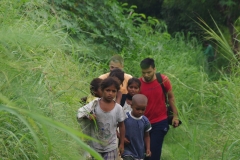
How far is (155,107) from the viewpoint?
7.45 metres

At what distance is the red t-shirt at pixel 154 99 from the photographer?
24.4 feet

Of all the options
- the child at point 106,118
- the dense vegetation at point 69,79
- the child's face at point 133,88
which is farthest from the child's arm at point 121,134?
the child's face at point 133,88

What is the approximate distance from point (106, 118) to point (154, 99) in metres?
1.49

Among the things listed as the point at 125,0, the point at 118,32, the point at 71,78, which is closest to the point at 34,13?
the point at 71,78

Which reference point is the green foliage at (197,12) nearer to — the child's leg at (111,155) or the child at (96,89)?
the child at (96,89)

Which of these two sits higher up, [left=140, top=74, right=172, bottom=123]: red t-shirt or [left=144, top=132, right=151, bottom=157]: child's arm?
[left=140, top=74, right=172, bottom=123]: red t-shirt

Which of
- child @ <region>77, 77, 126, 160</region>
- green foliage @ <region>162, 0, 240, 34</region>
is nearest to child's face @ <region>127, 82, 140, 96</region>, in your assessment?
child @ <region>77, 77, 126, 160</region>

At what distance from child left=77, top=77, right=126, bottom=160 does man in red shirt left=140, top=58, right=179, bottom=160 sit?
51.0 inches

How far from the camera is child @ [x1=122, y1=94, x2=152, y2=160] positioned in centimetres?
661

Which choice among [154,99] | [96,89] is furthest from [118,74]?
[96,89]

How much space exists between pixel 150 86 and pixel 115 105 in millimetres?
1335

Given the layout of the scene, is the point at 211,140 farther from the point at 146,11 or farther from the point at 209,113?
the point at 146,11

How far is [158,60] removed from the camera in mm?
12133

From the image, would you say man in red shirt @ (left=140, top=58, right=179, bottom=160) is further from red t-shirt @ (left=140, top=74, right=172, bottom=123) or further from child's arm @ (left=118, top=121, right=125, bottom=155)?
child's arm @ (left=118, top=121, right=125, bottom=155)
